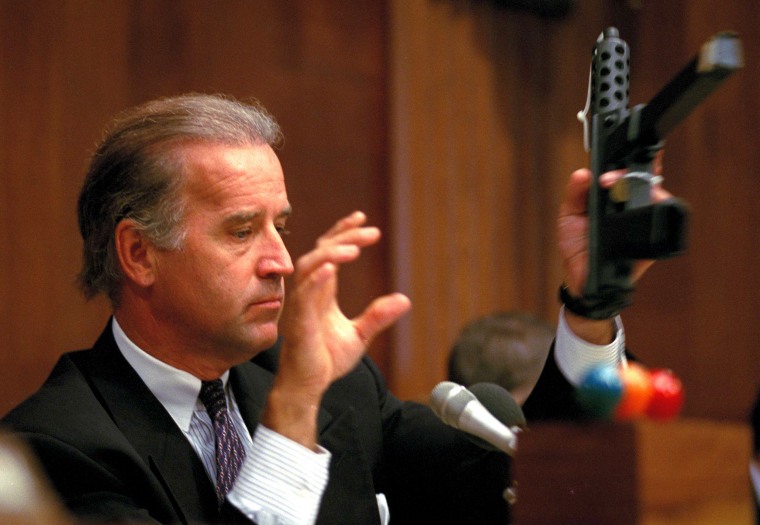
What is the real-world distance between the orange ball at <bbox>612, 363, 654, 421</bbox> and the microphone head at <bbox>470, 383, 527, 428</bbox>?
0.44 metres

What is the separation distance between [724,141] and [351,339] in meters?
3.56

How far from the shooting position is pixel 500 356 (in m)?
3.16

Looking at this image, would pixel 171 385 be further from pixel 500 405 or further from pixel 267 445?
pixel 500 405

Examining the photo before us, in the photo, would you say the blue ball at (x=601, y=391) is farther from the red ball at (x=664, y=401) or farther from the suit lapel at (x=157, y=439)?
the suit lapel at (x=157, y=439)

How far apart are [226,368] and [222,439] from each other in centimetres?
17

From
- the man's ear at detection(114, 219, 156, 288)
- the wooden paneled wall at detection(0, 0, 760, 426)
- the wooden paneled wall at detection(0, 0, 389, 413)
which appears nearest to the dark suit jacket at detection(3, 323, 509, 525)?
the man's ear at detection(114, 219, 156, 288)

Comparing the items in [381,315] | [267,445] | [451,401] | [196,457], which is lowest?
[196,457]

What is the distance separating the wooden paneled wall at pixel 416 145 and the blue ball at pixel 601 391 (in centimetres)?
253

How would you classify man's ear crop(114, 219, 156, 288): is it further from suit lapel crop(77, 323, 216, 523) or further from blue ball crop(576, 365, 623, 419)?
blue ball crop(576, 365, 623, 419)

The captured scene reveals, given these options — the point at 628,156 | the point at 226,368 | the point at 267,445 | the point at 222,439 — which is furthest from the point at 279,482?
the point at 628,156

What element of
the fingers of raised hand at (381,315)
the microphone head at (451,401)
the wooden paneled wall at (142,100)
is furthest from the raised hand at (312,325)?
the wooden paneled wall at (142,100)

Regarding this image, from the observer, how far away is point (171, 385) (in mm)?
2104

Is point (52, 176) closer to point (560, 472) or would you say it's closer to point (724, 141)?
point (560, 472)

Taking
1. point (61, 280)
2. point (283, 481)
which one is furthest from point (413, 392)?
point (283, 481)
